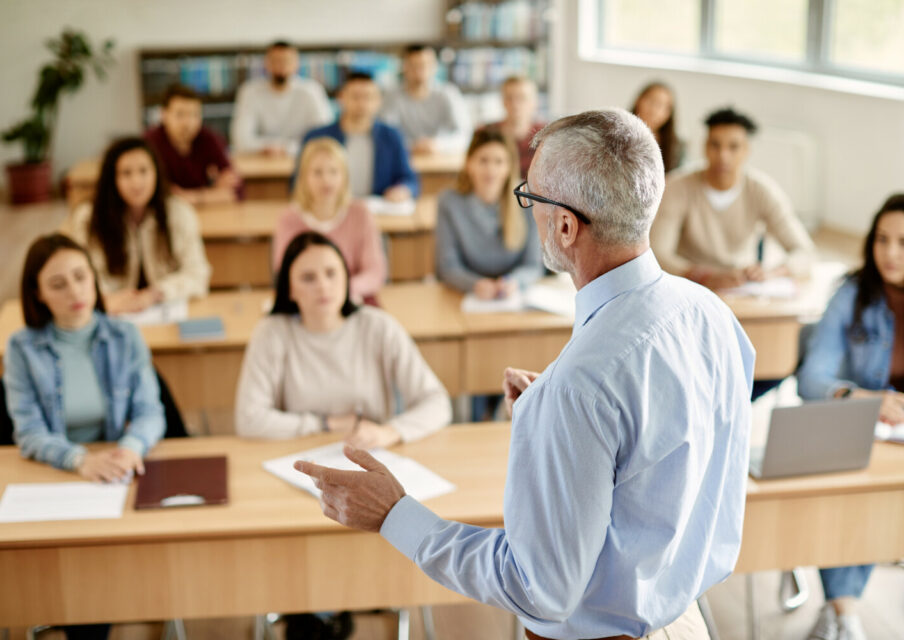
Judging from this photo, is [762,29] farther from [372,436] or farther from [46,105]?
[372,436]

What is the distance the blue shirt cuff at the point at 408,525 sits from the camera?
1.43 m

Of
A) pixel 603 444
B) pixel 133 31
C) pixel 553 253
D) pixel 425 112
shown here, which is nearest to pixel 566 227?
pixel 553 253

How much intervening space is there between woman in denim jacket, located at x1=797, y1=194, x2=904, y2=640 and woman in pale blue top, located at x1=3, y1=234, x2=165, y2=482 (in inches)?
76.4

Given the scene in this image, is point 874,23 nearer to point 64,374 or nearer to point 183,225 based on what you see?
point 183,225

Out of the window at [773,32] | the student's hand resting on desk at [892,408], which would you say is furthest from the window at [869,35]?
the student's hand resting on desk at [892,408]

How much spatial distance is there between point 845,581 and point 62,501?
6.94 ft

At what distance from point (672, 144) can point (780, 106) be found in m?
2.63

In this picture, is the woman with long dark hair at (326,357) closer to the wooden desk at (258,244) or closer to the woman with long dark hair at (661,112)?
the wooden desk at (258,244)

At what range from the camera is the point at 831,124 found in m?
7.14

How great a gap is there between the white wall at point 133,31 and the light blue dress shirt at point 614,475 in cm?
836

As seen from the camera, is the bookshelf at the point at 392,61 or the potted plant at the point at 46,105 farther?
the bookshelf at the point at 392,61

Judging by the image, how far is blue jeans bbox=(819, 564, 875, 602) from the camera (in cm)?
280

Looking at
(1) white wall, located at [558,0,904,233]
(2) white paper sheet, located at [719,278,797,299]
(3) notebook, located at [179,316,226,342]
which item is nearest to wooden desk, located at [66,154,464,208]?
(1) white wall, located at [558,0,904,233]

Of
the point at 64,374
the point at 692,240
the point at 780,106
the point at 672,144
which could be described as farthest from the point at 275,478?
the point at 780,106
